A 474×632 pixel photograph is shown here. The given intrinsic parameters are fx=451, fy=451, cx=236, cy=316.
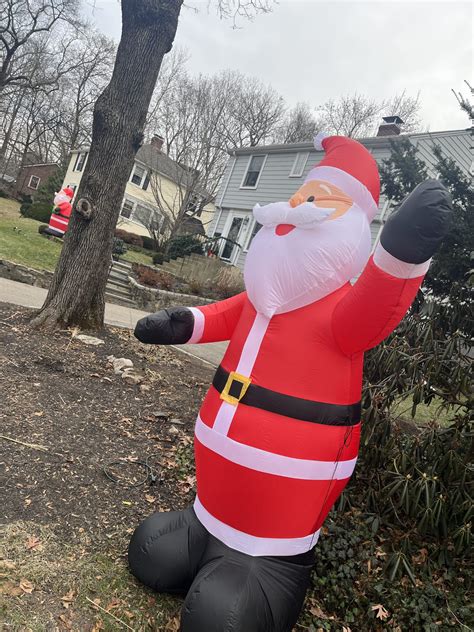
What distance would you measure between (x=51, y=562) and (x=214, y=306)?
1.62m

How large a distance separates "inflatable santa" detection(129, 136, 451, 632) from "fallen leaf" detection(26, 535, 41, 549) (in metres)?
0.63

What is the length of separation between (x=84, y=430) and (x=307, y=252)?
2609mm

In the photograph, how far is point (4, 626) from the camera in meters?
1.98

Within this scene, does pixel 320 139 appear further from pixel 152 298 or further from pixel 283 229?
pixel 152 298

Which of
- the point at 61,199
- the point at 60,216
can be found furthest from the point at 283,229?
the point at 61,199

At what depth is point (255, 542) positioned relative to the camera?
6.56ft

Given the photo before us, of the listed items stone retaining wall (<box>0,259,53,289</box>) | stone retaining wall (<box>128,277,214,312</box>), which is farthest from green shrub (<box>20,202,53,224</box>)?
stone retaining wall (<box>0,259,53,289</box>)

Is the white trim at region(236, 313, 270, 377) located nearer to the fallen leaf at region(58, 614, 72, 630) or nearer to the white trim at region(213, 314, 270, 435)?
the white trim at region(213, 314, 270, 435)

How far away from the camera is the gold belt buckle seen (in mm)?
2068

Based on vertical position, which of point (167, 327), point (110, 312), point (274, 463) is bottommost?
point (110, 312)

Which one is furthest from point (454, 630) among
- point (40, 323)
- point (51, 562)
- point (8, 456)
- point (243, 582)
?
point (40, 323)

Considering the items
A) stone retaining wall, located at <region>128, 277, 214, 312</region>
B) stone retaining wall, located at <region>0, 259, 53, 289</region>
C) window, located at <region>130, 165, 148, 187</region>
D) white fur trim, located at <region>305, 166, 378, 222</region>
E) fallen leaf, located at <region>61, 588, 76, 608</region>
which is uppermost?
window, located at <region>130, 165, 148, 187</region>

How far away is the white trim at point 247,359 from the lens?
2.06 metres

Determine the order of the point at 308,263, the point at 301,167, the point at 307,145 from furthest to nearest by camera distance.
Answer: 1. the point at 301,167
2. the point at 307,145
3. the point at 308,263
